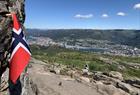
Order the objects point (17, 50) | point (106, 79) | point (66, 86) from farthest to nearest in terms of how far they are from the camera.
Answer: point (106, 79) < point (66, 86) < point (17, 50)

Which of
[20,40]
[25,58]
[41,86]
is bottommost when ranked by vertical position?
[41,86]

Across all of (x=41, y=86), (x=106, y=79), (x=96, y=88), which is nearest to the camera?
(x=41, y=86)

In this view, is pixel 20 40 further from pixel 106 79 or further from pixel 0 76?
pixel 106 79

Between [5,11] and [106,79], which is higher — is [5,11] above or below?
above

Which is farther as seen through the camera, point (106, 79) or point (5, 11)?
point (106, 79)

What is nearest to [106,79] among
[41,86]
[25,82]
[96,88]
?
[96,88]

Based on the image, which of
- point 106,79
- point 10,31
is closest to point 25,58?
point 10,31
